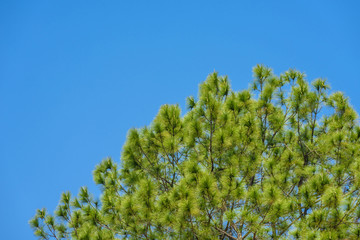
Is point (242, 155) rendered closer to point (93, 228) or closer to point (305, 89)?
point (305, 89)

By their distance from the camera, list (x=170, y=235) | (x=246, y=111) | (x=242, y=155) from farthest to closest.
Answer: (x=246, y=111)
(x=242, y=155)
(x=170, y=235)

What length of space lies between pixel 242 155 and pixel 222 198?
2.62ft

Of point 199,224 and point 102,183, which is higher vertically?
point 102,183

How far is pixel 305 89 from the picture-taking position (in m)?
5.18

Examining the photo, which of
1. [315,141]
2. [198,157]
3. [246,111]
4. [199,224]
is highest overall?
[246,111]

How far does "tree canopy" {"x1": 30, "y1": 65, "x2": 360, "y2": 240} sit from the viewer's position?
3822 mm

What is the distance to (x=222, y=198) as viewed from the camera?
4121mm

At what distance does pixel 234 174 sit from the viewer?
3.82 meters

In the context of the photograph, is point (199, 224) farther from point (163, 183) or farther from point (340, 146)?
point (340, 146)

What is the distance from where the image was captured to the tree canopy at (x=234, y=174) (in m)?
3.82

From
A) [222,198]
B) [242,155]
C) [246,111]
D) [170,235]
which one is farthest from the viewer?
[246,111]

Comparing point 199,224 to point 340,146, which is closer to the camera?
point 199,224

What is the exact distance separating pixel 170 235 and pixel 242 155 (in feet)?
4.64

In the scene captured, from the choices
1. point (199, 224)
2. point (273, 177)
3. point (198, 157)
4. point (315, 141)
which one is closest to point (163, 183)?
point (198, 157)
